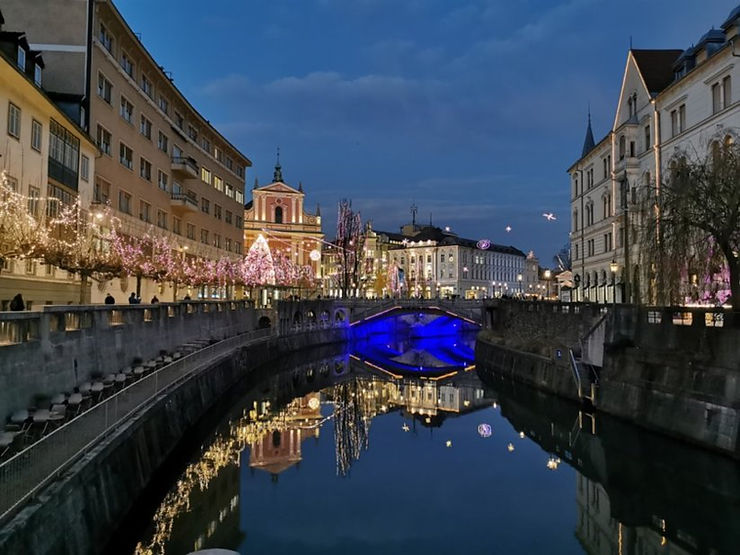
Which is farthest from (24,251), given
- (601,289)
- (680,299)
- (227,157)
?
(227,157)

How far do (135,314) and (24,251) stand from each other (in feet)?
19.7

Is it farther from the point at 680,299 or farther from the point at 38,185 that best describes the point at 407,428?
the point at 38,185

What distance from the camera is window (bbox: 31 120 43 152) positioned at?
28.9m

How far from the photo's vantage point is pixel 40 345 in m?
16.7

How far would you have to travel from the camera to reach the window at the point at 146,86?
155 feet

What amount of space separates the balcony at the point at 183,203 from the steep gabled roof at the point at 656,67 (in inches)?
1495

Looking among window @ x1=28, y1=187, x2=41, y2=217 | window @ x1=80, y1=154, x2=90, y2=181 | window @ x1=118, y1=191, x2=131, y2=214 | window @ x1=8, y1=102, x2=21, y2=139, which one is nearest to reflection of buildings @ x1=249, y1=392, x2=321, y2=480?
window @ x1=28, y1=187, x2=41, y2=217

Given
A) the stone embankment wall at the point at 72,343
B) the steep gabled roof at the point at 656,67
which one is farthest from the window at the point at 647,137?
the stone embankment wall at the point at 72,343

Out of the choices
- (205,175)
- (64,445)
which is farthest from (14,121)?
(205,175)

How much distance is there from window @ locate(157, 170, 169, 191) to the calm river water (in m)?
23.0

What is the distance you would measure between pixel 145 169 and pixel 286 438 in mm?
27770

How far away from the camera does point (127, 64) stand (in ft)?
144

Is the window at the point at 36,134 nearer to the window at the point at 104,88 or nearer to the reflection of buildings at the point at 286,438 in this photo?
the window at the point at 104,88

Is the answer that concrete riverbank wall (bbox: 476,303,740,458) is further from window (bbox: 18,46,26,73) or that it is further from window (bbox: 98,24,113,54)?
window (bbox: 98,24,113,54)
